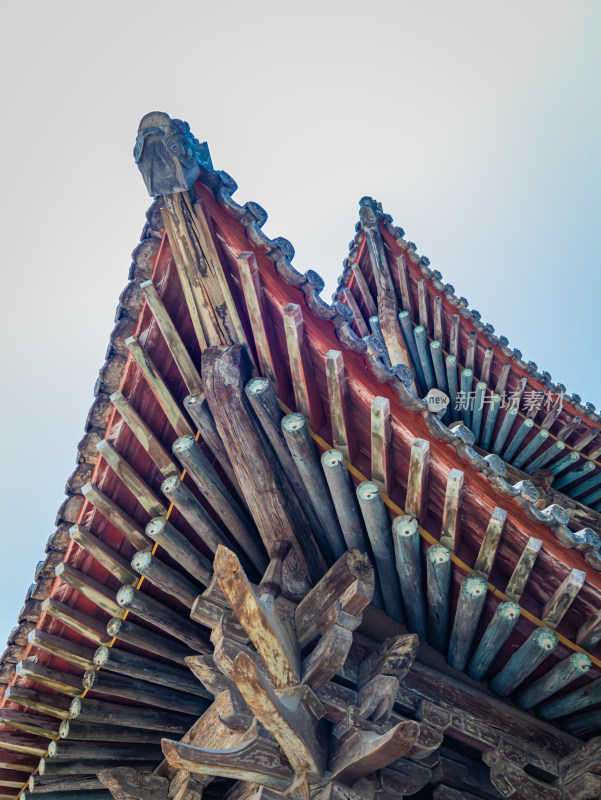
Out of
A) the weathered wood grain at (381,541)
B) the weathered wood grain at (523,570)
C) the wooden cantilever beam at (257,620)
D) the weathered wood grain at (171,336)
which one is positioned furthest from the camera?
the weathered wood grain at (171,336)

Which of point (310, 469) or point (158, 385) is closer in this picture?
point (310, 469)

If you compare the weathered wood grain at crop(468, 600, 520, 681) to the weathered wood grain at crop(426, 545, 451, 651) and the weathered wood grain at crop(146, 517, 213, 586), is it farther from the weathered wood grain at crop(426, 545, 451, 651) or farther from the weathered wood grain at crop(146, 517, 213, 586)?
the weathered wood grain at crop(146, 517, 213, 586)

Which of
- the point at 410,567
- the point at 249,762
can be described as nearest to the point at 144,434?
the point at 410,567

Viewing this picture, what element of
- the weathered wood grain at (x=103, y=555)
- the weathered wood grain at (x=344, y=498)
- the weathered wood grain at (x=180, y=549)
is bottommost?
the weathered wood grain at (x=103, y=555)

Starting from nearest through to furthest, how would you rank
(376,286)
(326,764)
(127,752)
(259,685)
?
(259,685) → (326,764) → (127,752) → (376,286)

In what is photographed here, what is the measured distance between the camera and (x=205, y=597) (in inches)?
172

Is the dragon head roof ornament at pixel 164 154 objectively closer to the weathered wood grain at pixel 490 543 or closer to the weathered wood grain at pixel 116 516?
the weathered wood grain at pixel 116 516

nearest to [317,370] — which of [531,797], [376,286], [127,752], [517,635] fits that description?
[517,635]

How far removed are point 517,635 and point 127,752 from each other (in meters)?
3.28

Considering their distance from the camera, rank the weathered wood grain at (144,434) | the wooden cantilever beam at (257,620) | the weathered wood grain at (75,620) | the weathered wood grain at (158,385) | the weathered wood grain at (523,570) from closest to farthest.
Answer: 1. the wooden cantilever beam at (257,620)
2. the weathered wood grain at (523,570)
3. the weathered wood grain at (158,385)
4. the weathered wood grain at (144,434)
5. the weathered wood grain at (75,620)

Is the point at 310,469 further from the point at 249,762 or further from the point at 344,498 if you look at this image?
the point at 249,762

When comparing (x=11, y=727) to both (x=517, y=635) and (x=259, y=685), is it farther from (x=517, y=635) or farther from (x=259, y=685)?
(x=517, y=635)

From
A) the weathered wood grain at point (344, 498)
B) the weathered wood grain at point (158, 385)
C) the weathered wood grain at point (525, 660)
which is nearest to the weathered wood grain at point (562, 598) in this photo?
the weathered wood grain at point (525, 660)

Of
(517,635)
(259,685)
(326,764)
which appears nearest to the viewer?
(259,685)
